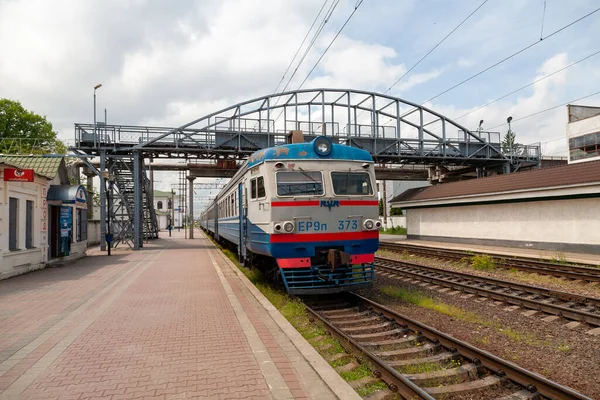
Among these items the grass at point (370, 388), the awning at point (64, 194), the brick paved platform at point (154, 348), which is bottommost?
the grass at point (370, 388)

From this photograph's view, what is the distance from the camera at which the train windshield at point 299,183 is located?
27.3 feet

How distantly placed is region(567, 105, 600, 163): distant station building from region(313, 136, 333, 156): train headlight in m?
32.3

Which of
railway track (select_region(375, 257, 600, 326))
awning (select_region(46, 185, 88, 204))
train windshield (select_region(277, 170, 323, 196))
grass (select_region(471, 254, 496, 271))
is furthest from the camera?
awning (select_region(46, 185, 88, 204))

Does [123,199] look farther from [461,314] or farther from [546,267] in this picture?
[461,314]

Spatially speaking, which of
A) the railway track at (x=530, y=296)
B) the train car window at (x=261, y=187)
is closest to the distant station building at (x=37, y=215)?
the train car window at (x=261, y=187)

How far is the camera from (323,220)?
826 centimetres

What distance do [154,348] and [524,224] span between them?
1756cm

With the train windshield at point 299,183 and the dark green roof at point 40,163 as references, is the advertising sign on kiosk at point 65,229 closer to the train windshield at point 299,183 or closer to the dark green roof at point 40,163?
the dark green roof at point 40,163

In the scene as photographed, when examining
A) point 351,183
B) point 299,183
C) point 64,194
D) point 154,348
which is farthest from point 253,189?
point 64,194

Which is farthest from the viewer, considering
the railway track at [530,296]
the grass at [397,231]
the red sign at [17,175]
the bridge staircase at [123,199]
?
the grass at [397,231]

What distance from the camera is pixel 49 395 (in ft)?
13.4

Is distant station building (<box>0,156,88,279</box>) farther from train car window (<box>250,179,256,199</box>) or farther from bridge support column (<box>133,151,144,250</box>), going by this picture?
train car window (<box>250,179,256,199</box>)

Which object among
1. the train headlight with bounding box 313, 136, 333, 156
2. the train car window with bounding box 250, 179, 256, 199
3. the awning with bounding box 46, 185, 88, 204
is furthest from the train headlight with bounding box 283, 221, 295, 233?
the awning with bounding box 46, 185, 88, 204

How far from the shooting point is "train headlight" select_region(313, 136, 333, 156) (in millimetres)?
8664
